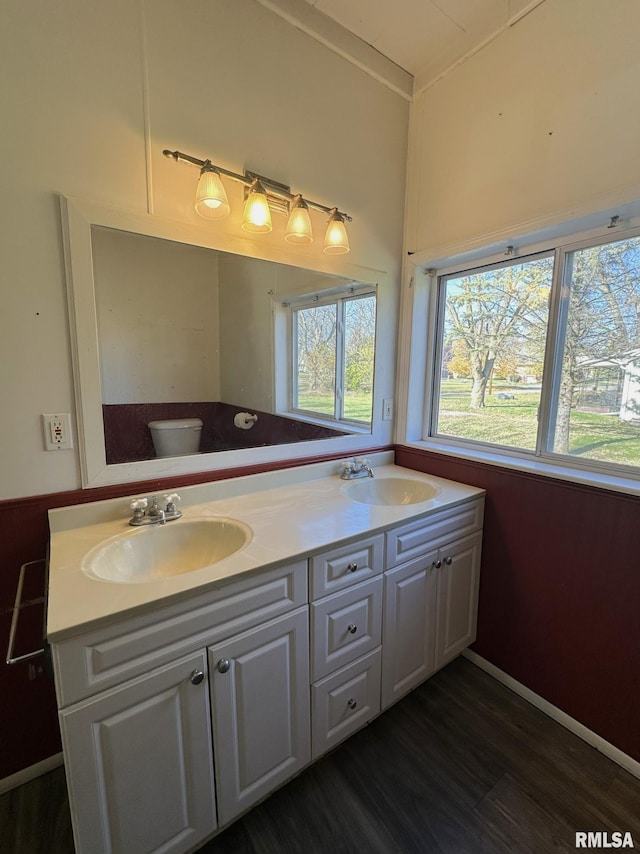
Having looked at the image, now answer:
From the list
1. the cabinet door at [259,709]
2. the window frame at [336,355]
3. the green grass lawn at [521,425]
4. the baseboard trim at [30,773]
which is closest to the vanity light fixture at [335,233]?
the window frame at [336,355]

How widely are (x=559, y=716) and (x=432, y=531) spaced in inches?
35.8

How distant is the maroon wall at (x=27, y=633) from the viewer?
1.16m

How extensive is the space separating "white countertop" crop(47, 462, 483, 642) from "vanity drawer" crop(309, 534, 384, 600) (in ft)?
0.16

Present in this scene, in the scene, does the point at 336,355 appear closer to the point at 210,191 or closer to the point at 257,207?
the point at 257,207

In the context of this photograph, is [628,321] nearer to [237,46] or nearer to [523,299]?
[523,299]

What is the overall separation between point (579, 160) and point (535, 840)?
7.34 feet

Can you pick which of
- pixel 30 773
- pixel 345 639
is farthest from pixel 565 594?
pixel 30 773

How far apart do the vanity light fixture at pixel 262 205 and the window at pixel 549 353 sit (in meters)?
0.72

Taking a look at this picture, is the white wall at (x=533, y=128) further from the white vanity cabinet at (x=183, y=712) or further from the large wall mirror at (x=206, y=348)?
the white vanity cabinet at (x=183, y=712)

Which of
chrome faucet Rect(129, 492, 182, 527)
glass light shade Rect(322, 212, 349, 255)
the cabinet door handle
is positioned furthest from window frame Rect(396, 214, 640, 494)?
the cabinet door handle

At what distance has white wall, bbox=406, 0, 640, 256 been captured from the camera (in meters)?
1.28

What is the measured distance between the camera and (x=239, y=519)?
134 cm

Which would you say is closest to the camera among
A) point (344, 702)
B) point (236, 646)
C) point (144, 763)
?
point (144, 763)

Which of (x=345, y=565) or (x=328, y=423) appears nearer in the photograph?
(x=345, y=565)
